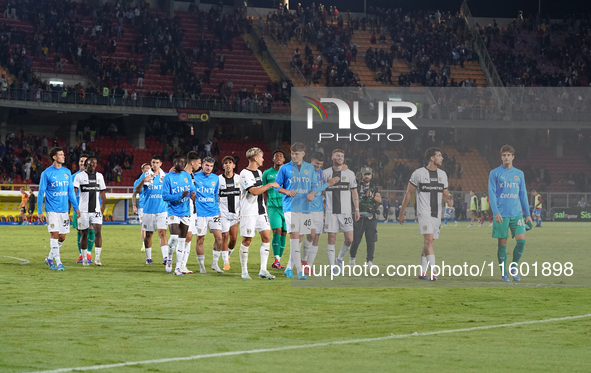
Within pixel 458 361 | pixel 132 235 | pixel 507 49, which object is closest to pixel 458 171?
pixel 458 361

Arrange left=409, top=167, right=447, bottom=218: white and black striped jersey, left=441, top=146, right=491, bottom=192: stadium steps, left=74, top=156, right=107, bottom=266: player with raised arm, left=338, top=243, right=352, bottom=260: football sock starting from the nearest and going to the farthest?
left=409, top=167, right=447, bottom=218: white and black striped jersey, left=338, top=243, right=352, bottom=260: football sock, left=441, top=146, right=491, bottom=192: stadium steps, left=74, top=156, right=107, bottom=266: player with raised arm

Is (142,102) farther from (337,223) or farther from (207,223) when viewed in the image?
(337,223)

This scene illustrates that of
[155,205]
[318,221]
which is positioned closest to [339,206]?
[318,221]

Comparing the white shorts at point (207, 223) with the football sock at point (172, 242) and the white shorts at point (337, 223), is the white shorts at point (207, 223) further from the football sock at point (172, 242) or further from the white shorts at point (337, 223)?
the white shorts at point (337, 223)

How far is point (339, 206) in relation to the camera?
547 inches

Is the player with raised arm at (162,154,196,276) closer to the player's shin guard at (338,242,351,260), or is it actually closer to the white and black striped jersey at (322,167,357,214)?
the white and black striped jersey at (322,167,357,214)

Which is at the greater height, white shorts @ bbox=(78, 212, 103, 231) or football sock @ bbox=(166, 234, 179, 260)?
white shorts @ bbox=(78, 212, 103, 231)

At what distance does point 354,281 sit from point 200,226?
11.2ft

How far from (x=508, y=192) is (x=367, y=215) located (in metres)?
2.70

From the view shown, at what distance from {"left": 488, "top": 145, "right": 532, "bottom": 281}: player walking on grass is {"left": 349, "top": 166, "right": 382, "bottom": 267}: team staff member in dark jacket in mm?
2205

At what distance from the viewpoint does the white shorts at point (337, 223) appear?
13875mm

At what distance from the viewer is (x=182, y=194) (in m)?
14.4

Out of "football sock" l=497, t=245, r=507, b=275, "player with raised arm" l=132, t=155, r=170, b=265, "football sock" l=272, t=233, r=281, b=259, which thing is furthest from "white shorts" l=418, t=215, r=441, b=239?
"player with raised arm" l=132, t=155, r=170, b=265

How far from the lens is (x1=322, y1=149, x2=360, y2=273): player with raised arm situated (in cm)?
1365
